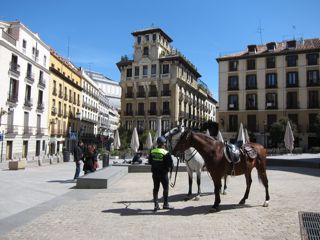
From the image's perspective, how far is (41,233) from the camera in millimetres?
6309

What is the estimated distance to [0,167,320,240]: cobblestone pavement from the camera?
6.24m

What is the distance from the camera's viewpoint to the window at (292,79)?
52031 millimetres

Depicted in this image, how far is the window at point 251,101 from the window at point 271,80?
2680 millimetres

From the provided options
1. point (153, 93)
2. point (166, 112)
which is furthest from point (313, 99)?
point (153, 93)

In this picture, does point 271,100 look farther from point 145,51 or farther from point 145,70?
point 145,51

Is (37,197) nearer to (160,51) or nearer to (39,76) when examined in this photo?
(39,76)

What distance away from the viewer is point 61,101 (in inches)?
2158

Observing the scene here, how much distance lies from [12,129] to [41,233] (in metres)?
35.1

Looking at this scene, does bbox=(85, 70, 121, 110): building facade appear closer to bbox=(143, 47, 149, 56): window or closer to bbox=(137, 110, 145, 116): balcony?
bbox=(143, 47, 149, 56): window

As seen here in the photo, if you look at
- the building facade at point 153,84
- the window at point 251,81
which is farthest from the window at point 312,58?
the building facade at point 153,84

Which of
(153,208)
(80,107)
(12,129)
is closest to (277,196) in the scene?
(153,208)

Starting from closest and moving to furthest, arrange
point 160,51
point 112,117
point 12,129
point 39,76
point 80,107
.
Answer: point 12,129
point 39,76
point 160,51
point 80,107
point 112,117

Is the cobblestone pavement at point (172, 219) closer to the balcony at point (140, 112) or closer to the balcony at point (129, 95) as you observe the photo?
the balcony at point (140, 112)

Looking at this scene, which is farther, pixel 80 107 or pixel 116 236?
pixel 80 107
